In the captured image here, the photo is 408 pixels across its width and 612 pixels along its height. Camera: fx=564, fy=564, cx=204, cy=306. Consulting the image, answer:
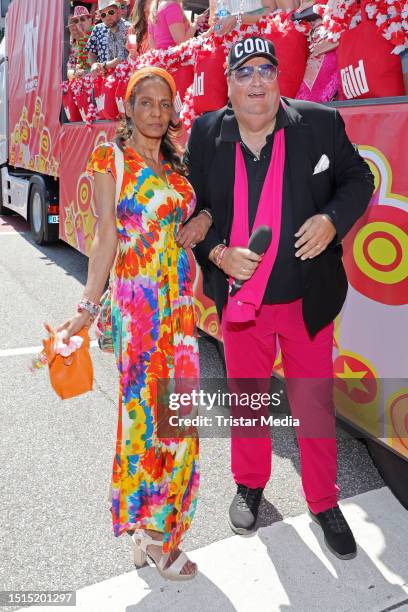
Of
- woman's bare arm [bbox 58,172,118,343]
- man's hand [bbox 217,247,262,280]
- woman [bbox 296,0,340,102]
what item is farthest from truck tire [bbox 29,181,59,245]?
man's hand [bbox 217,247,262,280]

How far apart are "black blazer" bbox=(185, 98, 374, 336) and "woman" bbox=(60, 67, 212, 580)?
15 cm

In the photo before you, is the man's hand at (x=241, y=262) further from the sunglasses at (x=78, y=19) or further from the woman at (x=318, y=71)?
the sunglasses at (x=78, y=19)

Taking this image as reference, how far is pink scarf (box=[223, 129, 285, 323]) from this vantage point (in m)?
2.20

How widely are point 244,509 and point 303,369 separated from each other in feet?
2.43

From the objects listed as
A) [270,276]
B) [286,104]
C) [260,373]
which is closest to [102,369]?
[260,373]

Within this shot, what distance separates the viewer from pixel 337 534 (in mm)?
2424

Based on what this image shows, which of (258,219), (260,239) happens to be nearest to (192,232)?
(258,219)

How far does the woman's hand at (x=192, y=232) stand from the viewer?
7.19 feet

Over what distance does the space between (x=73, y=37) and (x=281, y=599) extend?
21.6 ft

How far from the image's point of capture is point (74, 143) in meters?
6.77

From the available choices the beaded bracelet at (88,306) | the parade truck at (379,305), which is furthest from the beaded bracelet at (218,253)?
the parade truck at (379,305)

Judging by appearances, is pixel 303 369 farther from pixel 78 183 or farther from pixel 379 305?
pixel 78 183

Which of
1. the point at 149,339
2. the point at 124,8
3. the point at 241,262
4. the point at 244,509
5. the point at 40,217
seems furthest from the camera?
the point at 40,217

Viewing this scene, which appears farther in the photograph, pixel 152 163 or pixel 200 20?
pixel 200 20
